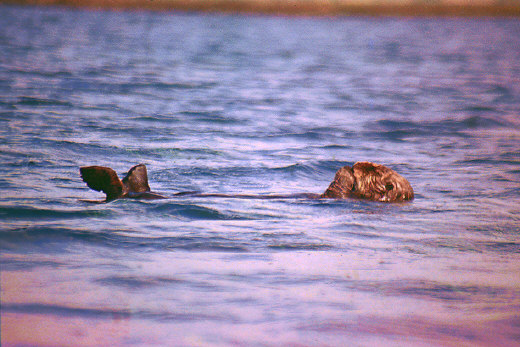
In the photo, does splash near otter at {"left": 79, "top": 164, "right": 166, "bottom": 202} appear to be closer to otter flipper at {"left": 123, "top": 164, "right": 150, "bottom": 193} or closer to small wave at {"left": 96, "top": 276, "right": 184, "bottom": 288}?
otter flipper at {"left": 123, "top": 164, "right": 150, "bottom": 193}

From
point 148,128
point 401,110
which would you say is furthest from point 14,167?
point 401,110

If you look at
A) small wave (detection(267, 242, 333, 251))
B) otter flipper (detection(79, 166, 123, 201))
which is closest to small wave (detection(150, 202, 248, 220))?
otter flipper (detection(79, 166, 123, 201))

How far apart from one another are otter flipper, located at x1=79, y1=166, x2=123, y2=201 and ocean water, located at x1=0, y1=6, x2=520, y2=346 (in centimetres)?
12

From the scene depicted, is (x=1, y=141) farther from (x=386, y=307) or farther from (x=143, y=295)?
(x=386, y=307)

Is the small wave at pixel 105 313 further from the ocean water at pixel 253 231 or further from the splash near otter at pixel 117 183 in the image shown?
the splash near otter at pixel 117 183

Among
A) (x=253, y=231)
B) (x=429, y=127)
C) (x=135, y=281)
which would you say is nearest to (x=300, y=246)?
(x=253, y=231)

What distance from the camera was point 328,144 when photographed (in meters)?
10.0

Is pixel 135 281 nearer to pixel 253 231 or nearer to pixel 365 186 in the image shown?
pixel 253 231

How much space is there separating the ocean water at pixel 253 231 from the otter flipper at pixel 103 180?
0.38ft

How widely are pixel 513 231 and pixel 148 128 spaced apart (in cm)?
651

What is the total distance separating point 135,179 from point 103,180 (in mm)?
334

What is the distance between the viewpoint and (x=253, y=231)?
535 cm

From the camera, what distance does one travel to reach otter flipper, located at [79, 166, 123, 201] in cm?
573

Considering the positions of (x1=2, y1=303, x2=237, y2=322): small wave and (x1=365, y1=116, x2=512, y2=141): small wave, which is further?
(x1=365, y1=116, x2=512, y2=141): small wave
